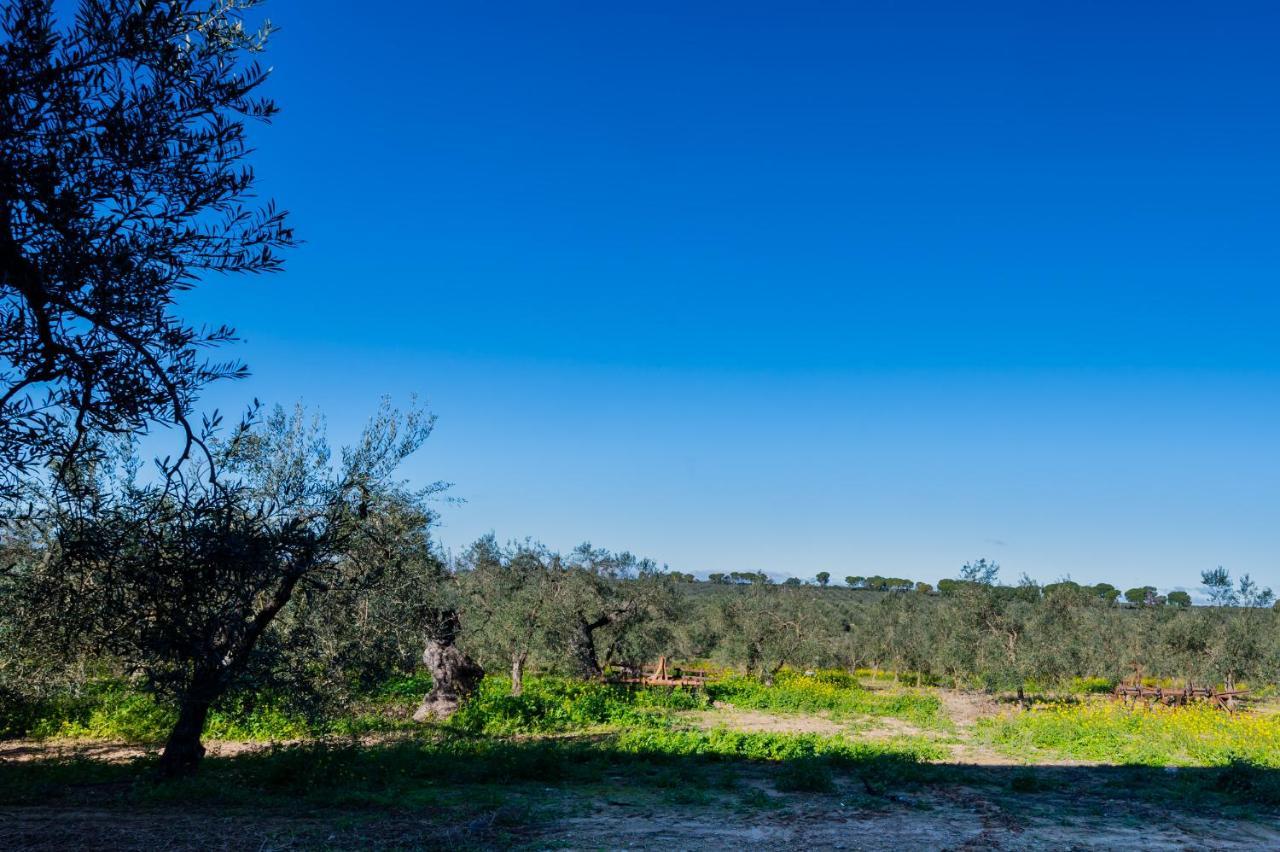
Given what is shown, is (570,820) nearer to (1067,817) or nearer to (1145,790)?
(1067,817)

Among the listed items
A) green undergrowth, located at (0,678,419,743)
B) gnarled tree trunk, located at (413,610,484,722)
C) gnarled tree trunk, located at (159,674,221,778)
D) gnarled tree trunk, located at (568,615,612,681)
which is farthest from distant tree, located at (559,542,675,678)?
gnarled tree trunk, located at (159,674,221,778)

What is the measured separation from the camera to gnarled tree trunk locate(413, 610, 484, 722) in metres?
25.1

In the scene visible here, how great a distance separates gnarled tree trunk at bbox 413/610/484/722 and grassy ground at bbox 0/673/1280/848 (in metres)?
1.23

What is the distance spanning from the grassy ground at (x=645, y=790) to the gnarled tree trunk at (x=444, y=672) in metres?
1.23

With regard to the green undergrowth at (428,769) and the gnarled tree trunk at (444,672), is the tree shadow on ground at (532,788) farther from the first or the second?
the gnarled tree trunk at (444,672)

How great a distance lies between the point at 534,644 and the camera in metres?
32.6

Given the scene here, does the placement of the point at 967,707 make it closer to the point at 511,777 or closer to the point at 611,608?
the point at 611,608

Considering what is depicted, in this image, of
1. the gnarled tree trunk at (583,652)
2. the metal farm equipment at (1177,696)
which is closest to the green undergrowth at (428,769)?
the gnarled tree trunk at (583,652)

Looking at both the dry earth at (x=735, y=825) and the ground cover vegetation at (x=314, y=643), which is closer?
the ground cover vegetation at (x=314, y=643)

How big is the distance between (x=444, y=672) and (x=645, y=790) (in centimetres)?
1303

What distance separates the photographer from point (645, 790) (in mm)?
14625

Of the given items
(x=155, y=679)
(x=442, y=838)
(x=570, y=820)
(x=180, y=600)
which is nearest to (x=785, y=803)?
(x=570, y=820)

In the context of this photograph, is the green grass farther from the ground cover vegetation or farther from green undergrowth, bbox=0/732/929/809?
green undergrowth, bbox=0/732/929/809

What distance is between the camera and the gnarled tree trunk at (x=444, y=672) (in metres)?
25.1
